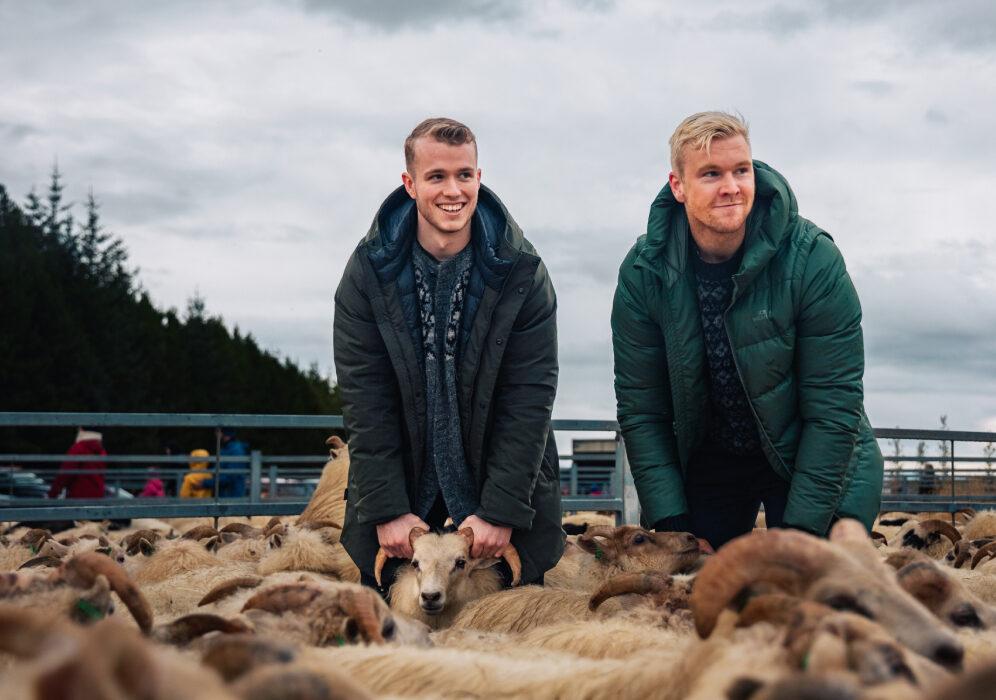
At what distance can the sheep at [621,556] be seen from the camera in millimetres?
7422

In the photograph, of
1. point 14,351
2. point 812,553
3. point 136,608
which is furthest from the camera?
point 14,351

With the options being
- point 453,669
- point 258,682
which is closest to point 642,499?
point 453,669

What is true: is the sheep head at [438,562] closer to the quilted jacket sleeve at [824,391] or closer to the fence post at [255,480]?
the quilted jacket sleeve at [824,391]

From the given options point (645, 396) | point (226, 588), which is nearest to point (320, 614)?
point (226, 588)

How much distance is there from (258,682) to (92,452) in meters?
17.6

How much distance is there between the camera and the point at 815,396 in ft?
20.9

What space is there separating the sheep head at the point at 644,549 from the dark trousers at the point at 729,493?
7.1 inches

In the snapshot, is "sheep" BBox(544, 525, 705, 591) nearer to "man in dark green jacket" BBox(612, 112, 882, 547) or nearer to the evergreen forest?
"man in dark green jacket" BBox(612, 112, 882, 547)

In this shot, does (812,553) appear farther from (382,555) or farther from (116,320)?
(116,320)

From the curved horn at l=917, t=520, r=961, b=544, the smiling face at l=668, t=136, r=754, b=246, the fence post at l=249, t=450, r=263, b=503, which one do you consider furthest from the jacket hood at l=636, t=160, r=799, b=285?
the fence post at l=249, t=450, r=263, b=503

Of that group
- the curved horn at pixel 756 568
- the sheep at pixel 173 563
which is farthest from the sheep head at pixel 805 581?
the sheep at pixel 173 563

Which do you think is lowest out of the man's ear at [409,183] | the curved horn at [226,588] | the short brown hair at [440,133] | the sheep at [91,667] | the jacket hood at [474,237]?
the curved horn at [226,588]

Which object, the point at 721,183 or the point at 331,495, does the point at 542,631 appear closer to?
the point at 721,183

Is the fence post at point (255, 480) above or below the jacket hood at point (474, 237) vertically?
below
